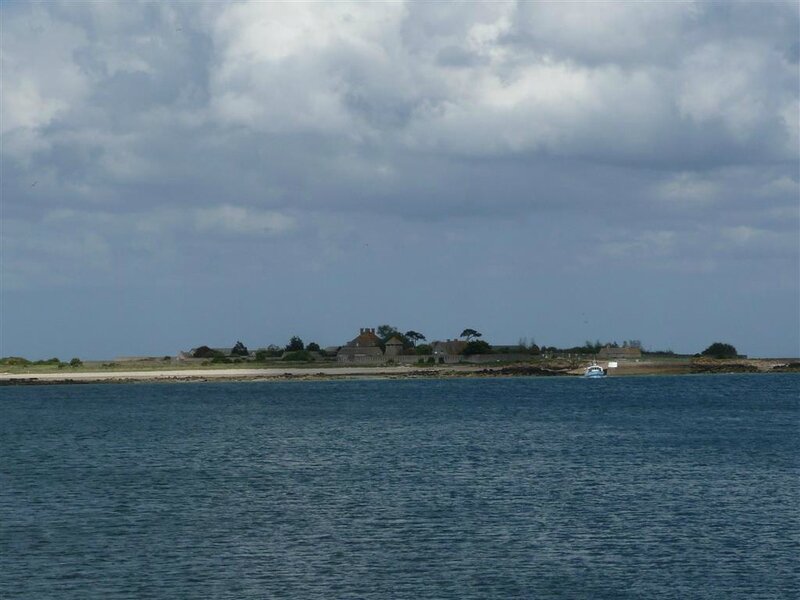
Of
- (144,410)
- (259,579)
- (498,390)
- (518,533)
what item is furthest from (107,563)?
(498,390)

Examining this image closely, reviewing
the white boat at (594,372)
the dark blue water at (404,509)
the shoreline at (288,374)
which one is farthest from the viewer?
the white boat at (594,372)

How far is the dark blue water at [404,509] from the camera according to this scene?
31141 mm

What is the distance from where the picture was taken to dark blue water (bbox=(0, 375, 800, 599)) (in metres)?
31.1

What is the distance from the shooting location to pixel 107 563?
33406 millimetres

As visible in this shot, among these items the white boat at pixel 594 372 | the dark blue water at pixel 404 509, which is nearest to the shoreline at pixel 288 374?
the white boat at pixel 594 372

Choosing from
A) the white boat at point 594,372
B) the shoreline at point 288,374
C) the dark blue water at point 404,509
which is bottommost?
the dark blue water at point 404,509

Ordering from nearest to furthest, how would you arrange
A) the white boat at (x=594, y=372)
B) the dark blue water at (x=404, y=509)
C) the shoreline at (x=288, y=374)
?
the dark blue water at (x=404, y=509), the shoreline at (x=288, y=374), the white boat at (x=594, y=372)

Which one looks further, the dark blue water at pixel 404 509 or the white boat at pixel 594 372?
the white boat at pixel 594 372

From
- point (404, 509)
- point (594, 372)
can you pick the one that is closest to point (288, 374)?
point (594, 372)

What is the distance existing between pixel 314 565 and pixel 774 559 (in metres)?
13.0

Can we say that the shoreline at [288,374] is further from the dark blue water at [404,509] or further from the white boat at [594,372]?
the dark blue water at [404,509]

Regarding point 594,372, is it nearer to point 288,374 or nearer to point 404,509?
point 288,374

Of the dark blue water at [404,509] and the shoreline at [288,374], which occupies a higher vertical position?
the shoreline at [288,374]

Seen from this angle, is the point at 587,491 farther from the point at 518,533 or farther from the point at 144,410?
the point at 144,410
